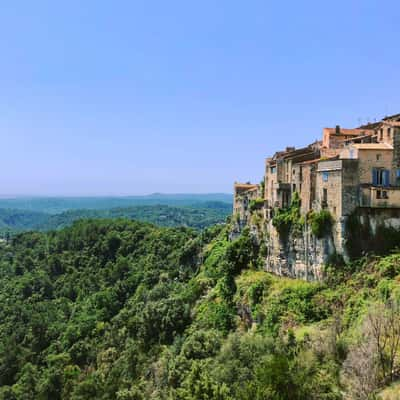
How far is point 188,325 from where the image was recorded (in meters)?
48.3

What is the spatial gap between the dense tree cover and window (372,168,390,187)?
669 centimetres

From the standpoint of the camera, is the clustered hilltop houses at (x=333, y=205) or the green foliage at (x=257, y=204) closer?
the clustered hilltop houses at (x=333, y=205)

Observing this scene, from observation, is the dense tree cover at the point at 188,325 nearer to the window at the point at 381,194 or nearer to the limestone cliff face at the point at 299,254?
the limestone cliff face at the point at 299,254

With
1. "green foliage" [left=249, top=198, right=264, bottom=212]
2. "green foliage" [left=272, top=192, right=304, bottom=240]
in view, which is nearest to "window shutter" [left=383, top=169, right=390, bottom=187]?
"green foliage" [left=272, top=192, right=304, bottom=240]

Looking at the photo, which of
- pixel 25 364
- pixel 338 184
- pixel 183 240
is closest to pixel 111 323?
pixel 25 364

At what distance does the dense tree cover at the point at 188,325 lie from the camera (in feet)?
74.3

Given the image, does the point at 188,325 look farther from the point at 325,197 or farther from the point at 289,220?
the point at 325,197

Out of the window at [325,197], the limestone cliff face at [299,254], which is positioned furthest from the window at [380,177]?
the limestone cliff face at [299,254]

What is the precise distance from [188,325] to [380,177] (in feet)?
91.5

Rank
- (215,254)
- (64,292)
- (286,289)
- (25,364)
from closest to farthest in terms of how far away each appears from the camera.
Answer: (286,289) < (215,254) < (25,364) < (64,292)

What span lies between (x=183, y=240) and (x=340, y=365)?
71.4 meters

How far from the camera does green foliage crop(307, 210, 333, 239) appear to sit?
35.2 meters

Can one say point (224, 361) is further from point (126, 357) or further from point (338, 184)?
point (126, 357)

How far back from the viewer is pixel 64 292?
3541 inches
